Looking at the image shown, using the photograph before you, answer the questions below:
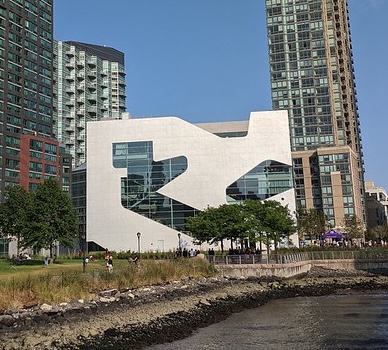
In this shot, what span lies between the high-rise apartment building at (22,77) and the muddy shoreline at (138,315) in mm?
91308

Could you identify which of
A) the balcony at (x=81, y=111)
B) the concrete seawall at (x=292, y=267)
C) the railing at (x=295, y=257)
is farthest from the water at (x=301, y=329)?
the balcony at (x=81, y=111)

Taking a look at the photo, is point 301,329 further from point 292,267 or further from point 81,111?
point 81,111

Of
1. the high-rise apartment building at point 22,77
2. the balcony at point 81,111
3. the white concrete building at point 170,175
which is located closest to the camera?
the white concrete building at point 170,175

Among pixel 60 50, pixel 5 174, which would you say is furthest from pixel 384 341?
pixel 60 50

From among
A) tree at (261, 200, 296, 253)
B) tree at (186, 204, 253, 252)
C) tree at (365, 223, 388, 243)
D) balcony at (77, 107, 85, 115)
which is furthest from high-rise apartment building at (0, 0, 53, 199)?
tree at (365, 223, 388, 243)

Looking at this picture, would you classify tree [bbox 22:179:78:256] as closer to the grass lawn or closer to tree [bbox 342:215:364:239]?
the grass lawn

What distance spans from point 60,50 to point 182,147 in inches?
4305

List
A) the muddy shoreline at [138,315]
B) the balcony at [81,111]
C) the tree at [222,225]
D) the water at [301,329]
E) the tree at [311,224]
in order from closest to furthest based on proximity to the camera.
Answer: the muddy shoreline at [138,315] < the water at [301,329] < the tree at [222,225] < the tree at [311,224] < the balcony at [81,111]

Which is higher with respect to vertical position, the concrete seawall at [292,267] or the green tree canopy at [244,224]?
the green tree canopy at [244,224]

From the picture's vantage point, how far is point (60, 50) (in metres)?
→ 183

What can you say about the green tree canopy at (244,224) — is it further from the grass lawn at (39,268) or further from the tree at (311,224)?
the tree at (311,224)

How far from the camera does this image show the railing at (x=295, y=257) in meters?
56.8

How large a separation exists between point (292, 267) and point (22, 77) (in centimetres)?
10541

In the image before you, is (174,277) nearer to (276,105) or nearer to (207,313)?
(207,313)
